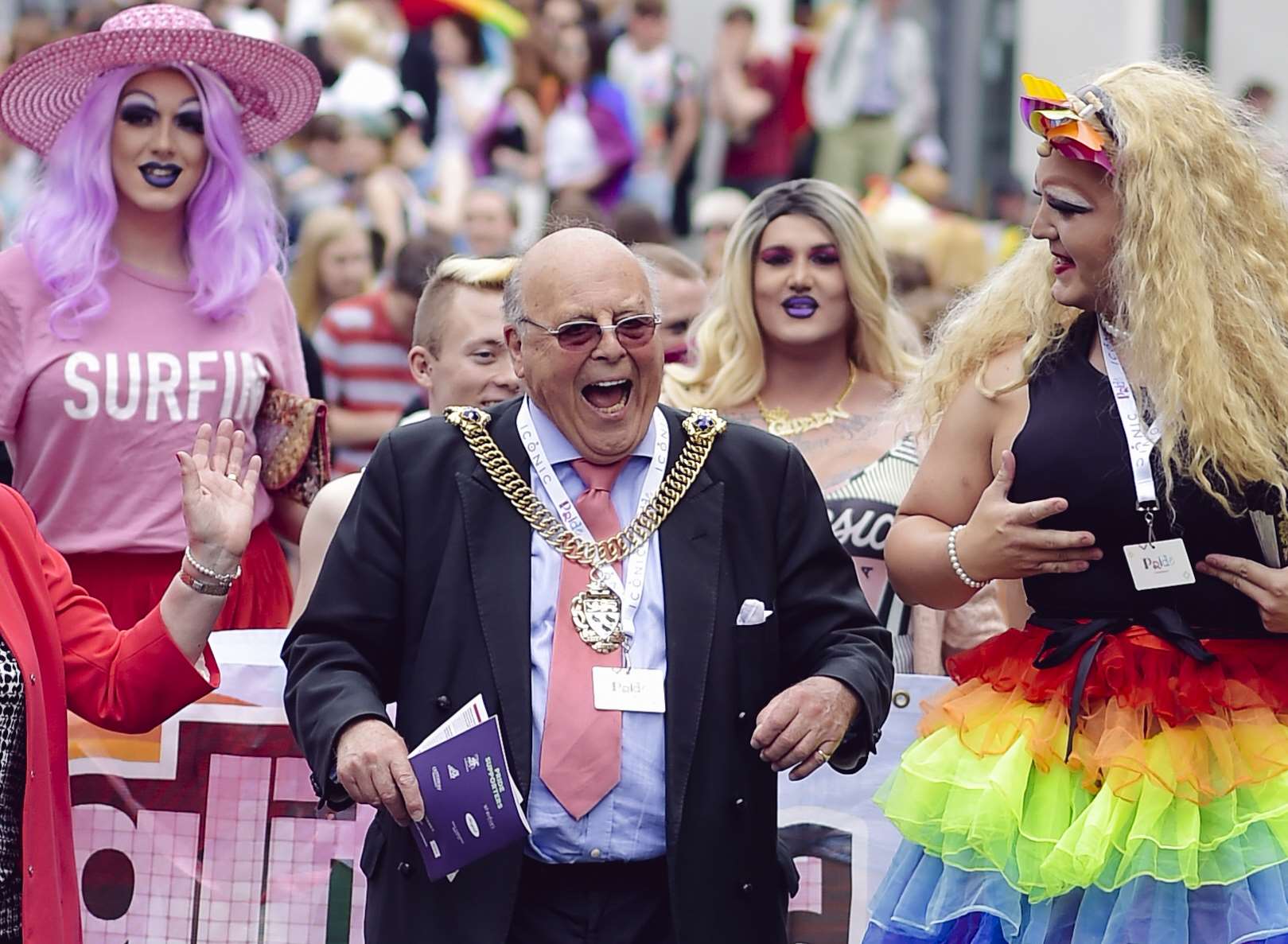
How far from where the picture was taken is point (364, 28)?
1376cm

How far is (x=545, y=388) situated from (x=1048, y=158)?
111 centimetres

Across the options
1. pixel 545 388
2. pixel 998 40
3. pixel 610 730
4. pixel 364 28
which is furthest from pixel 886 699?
pixel 998 40

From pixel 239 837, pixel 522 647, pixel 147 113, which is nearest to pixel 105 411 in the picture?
pixel 147 113

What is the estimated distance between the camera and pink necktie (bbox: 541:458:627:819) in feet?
12.8

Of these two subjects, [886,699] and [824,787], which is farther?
[824,787]

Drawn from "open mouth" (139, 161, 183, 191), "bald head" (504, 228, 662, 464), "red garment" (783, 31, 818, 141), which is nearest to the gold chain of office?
"bald head" (504, 228, 662, 464)

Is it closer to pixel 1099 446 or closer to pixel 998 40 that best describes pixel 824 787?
pixel 1099 446

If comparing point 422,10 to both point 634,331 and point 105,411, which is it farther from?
point 634,331

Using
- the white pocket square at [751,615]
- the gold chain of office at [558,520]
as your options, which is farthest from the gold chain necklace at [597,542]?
the white pocket square at [751,615]

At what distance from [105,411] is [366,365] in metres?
3.44

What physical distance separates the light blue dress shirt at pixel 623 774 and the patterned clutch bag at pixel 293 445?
177 centimetres

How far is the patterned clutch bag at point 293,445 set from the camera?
18.8 feet

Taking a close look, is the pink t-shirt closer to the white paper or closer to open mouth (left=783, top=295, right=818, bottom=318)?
open mouth (left=783, top=295, right=818, bottom=318)

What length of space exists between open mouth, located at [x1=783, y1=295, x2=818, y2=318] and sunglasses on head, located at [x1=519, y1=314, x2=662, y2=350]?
241 cm
